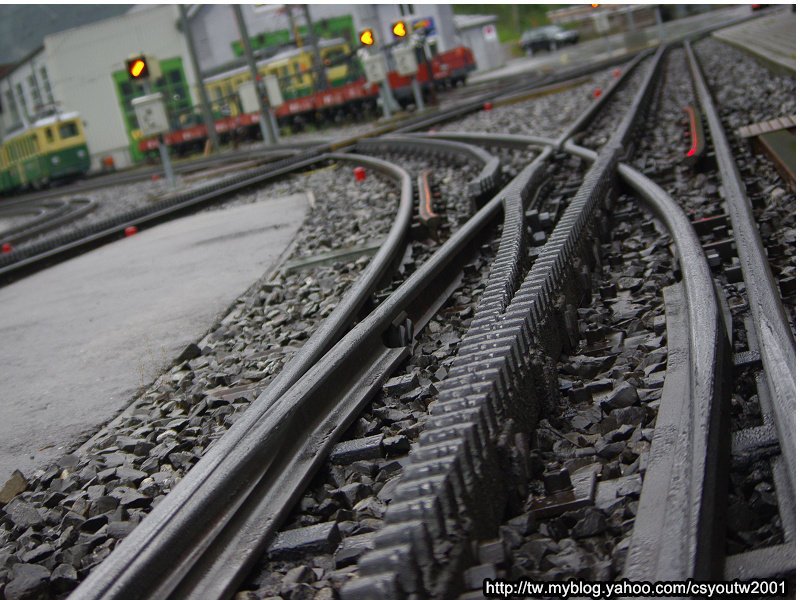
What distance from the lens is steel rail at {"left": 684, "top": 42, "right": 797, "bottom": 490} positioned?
7.50ft

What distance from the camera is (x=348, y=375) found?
3.55m

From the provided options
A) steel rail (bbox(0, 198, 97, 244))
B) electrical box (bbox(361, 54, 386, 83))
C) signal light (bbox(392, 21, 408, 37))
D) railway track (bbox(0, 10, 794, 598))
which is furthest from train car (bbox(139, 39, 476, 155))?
railway track (bbox(0, 10, 794, 598))

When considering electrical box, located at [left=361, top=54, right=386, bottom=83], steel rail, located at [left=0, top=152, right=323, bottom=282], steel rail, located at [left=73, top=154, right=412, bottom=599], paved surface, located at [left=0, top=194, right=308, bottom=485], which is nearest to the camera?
steel rail, located at [left=73, top=154, right=412, bottom=599]

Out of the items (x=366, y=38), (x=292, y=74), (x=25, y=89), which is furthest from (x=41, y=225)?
(x=25, y=89)

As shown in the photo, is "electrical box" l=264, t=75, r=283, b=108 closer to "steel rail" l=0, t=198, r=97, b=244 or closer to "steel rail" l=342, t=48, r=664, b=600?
"steel rail" l=0, t=198, r=97, b=244

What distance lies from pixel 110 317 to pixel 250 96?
1969 centimetres

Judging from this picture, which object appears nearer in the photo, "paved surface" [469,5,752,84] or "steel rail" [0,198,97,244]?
"steel rail" [0,198,97,244]

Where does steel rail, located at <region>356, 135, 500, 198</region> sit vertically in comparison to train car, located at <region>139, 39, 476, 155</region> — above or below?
below

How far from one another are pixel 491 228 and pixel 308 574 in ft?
12.7

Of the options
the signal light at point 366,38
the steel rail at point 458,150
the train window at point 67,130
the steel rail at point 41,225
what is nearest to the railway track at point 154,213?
the steel rail at point 41,225

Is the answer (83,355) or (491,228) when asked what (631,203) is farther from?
(83,355)

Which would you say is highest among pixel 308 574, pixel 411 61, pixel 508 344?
pixel 411 61

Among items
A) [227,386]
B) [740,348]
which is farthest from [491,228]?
[740,348]

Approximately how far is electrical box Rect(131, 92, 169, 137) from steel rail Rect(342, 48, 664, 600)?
15339mm
